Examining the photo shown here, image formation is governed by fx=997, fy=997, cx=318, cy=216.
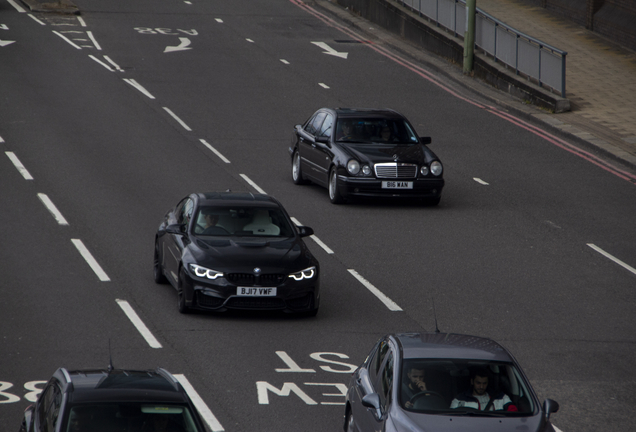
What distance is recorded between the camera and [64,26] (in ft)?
117

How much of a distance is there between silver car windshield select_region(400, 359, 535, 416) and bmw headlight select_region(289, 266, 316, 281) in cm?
471

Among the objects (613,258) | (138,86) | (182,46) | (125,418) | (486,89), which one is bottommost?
(486,89)

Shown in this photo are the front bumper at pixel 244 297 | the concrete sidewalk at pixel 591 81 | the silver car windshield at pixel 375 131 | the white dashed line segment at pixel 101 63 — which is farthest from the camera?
the white dashed line segment at pixel 101 63

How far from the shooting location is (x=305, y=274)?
12617 mm

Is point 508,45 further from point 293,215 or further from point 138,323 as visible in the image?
point 138,323

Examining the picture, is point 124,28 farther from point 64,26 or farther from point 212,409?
point 212,409

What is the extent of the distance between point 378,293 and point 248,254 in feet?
7.19

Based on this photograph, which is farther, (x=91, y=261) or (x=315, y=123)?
(x=315, y=123)

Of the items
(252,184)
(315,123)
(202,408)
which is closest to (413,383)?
(202,408)

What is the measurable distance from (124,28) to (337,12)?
9.06 metres

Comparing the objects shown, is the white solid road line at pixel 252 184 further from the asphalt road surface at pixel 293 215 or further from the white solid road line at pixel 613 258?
the white solid road line at pixel 613 258

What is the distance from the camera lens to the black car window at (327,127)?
1995 cm

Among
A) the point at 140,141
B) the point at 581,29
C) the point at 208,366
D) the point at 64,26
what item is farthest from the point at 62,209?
the point at 581,29

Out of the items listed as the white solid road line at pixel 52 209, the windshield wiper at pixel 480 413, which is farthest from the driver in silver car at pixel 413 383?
the white solid road line at pixel 52 209
